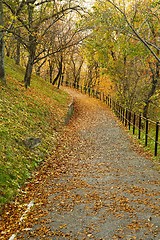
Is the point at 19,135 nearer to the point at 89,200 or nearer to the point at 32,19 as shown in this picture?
the point at 89,200

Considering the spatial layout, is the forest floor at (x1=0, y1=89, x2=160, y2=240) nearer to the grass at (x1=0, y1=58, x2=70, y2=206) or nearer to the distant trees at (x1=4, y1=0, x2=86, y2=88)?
the grass at (x1=0, y1=58, x2=70, y2=206)

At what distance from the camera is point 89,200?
7148 mm

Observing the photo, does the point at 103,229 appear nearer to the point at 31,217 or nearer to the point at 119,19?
the point at 31,217

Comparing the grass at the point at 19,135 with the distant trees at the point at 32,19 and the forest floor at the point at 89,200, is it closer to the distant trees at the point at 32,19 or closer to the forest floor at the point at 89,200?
the forest floor at the point at 89,200

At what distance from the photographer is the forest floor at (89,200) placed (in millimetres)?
5609

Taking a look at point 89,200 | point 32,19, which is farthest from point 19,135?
point 32,19

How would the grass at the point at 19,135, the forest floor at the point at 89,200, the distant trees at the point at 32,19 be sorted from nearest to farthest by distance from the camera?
the forest floor at the point at 89,200
the grass at the point at 19,135
the distant trees at the point at 32,19

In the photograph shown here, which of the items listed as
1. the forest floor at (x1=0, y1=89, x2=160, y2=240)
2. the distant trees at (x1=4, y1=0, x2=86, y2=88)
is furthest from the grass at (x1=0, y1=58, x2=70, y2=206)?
the distant trees at (x1=4, y1=0, x2=86, y2=88)

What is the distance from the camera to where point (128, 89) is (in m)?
23.5

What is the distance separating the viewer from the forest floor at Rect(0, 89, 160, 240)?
5.61 meters

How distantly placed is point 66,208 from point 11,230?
1331 millimetres

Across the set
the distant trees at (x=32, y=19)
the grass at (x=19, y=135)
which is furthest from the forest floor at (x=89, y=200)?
the distant trees at (x=32, y=19)

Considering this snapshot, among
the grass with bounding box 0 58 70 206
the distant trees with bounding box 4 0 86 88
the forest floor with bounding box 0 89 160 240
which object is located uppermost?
the distant trees with bounding box 4 0 86 88

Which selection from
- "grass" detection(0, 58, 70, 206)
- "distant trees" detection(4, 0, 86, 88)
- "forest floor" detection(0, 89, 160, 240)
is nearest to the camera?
"forest floor" detection(0, 89, 160, 240)
